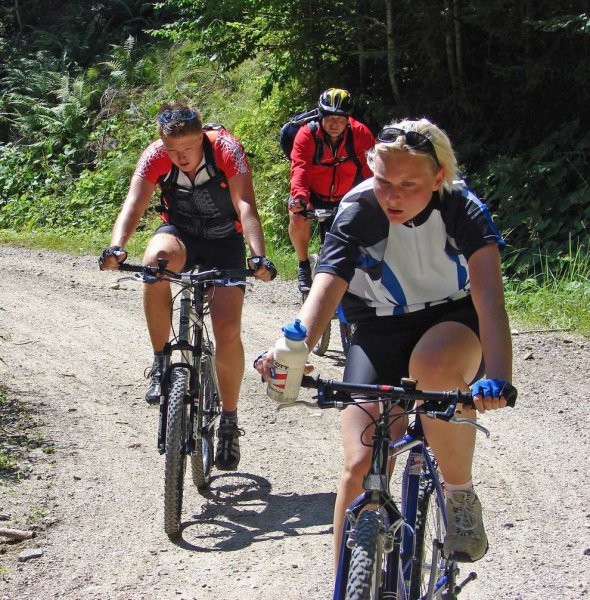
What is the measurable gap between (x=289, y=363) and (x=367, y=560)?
61cm

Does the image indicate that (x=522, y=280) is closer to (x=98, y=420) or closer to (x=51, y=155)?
(x=98, y=420)

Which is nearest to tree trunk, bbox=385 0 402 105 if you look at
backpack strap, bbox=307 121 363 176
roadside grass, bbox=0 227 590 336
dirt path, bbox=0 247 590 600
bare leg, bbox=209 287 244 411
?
roadside grass, bbox=0 227 590 336

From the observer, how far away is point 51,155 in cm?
1917

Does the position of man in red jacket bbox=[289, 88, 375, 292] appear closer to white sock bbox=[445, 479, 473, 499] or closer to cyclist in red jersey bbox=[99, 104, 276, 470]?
cyclist in red jersey bbox=[99, 104, 276, 470]

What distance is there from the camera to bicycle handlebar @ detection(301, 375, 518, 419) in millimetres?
2840

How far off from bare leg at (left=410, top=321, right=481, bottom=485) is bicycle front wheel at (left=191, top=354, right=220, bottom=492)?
7.83ft

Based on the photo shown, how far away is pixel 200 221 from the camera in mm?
5855

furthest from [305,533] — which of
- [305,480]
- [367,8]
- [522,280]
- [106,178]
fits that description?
[106,178]

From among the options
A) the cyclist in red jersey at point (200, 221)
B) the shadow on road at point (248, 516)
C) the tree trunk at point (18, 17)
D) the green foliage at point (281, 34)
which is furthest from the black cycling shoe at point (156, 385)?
the tree trunk at point (18, 17)

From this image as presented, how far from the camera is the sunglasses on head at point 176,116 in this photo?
211 inches

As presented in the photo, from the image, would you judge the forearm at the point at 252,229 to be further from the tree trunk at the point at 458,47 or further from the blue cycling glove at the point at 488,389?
the tree trunk at the point at 458,47

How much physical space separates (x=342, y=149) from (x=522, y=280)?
3392 mm

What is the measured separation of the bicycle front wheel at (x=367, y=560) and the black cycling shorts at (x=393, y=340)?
72cm

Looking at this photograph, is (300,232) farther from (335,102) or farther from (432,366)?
(432,366)
